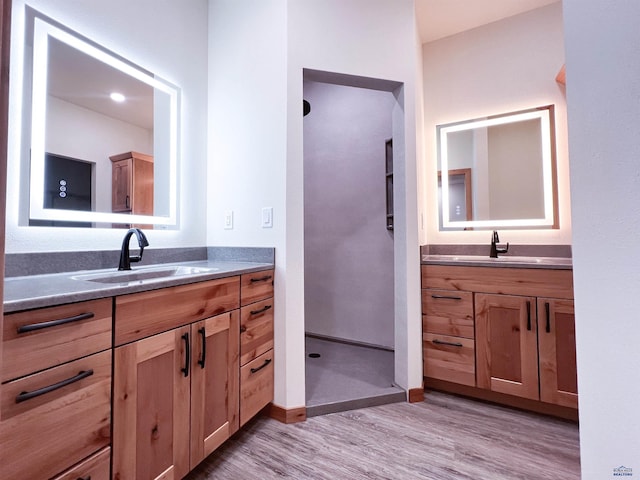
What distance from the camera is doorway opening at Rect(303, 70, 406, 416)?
109 inches

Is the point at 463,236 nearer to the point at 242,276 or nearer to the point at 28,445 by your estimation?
the point at 242,276

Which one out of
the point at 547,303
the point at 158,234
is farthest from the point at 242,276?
the point at 547,303

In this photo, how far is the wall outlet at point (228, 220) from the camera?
1.95 m

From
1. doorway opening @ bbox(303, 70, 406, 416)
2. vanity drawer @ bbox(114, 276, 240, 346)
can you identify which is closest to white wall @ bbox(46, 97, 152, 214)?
vanity drawer @ bbox(114, 276, 240, 346)

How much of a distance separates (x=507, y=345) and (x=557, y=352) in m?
0.24

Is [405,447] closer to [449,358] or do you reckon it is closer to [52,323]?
[449,358]

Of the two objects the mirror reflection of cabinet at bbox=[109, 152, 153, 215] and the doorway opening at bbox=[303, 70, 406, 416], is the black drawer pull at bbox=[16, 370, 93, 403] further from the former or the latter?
the doorway opening at bbox=[303, 70, 406, 416]

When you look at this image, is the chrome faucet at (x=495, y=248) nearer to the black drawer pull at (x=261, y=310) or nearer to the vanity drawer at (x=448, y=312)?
the vanity drawer at (x=448, y=312)

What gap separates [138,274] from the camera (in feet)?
4.64

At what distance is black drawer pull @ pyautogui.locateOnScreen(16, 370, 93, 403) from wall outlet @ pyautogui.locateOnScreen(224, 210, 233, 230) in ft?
3.95

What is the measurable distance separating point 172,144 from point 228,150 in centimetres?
34

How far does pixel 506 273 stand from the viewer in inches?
72.0

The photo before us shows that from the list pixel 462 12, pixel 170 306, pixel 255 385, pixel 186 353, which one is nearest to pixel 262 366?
pixel 255 385

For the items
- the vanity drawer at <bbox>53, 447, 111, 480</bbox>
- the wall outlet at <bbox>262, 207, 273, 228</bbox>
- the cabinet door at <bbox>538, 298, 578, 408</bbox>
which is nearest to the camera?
the vanity drawer at <bbox>53, 447, 111, 480</bbox>
